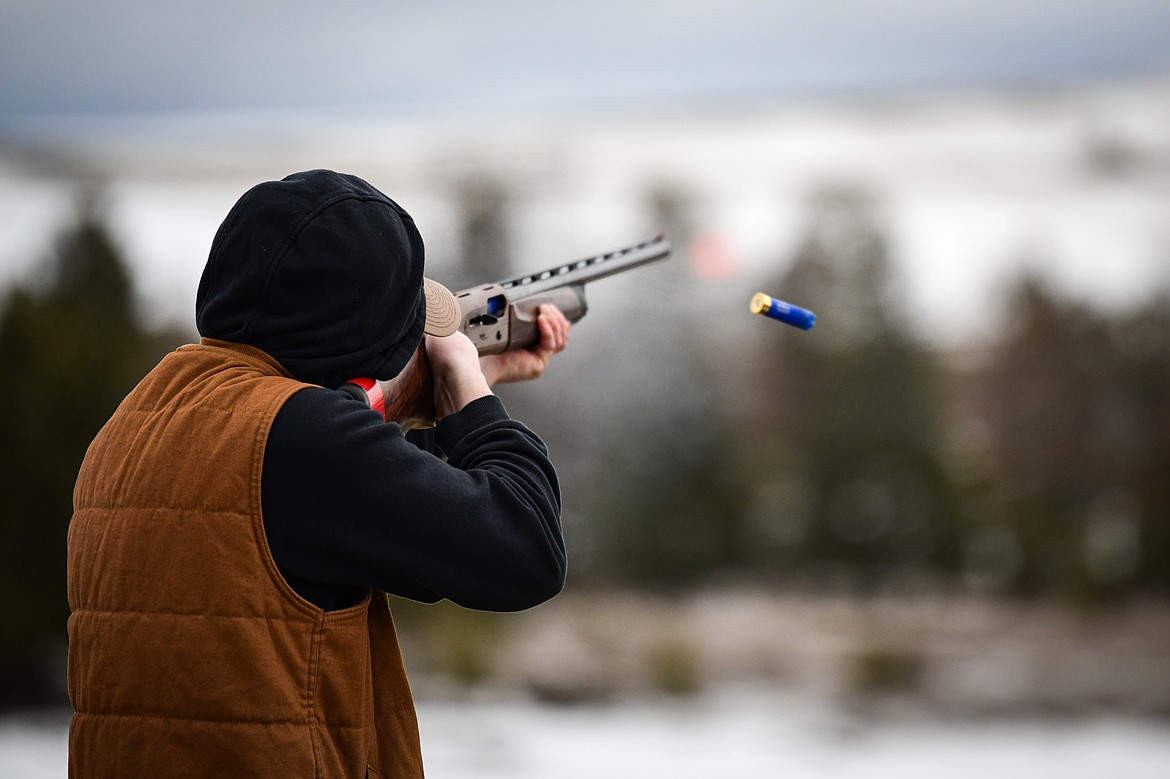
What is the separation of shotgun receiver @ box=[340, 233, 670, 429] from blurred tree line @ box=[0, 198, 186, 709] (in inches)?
161

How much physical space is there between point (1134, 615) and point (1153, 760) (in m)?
1.23

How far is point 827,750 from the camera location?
5.41 m

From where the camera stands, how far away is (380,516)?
3.58ft

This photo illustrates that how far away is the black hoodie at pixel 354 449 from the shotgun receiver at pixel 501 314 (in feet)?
0.31

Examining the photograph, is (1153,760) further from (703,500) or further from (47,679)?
(47,679)

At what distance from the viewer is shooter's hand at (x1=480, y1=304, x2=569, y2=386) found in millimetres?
1923

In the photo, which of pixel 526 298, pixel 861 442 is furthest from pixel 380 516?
pixel 861 442

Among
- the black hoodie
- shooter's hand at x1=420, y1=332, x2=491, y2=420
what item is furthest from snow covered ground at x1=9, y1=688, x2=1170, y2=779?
the black hoodie

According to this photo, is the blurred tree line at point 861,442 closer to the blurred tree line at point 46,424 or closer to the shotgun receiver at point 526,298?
the blurred tree line at point 46,424

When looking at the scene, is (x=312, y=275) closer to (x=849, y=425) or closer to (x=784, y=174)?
(x=849, y=425)

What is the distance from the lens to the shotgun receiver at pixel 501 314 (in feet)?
4.58

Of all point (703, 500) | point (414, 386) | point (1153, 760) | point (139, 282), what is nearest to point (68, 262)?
point (139, 282)

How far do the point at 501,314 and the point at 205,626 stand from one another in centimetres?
89

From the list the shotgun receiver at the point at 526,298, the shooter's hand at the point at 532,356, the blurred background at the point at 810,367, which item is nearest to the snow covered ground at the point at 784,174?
the blurred background at the point at 810,367
